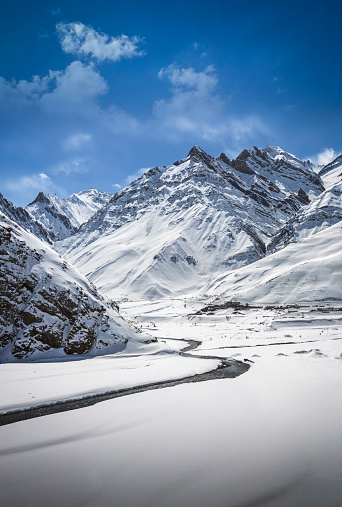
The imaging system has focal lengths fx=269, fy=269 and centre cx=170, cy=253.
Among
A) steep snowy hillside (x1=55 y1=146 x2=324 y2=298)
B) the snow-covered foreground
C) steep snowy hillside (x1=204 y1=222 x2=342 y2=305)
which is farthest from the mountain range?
A: the snow-covered foreground

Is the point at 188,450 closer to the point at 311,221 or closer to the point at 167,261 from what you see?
the point at 167,261

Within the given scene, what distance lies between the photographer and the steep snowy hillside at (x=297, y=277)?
55488mm

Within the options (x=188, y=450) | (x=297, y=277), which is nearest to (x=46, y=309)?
(x=188, y=450)

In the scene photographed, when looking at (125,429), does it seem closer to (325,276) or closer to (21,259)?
(21,259)

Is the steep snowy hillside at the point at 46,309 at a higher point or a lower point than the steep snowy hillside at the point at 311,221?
lower

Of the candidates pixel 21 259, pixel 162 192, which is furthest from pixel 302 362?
pixel 162 192

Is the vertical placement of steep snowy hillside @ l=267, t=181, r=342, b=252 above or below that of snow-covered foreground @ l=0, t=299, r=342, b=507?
above

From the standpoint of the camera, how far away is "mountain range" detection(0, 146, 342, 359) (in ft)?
55.1

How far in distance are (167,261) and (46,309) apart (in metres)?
103

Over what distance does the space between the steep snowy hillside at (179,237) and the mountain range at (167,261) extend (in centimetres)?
63

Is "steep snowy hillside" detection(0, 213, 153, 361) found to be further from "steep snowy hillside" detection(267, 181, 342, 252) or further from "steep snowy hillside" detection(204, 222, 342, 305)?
"steep snowy hillside" detection(267, 181, 342, 252)

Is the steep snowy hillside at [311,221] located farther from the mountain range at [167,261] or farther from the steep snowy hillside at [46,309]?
the steep snowy hillside at [46,309]

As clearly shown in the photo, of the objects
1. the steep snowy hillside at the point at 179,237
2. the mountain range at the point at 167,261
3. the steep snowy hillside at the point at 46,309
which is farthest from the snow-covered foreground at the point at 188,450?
the steep snowy hillside at the point at 179,237

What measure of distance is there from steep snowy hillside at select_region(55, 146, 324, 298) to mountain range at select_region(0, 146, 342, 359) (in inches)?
24.9
